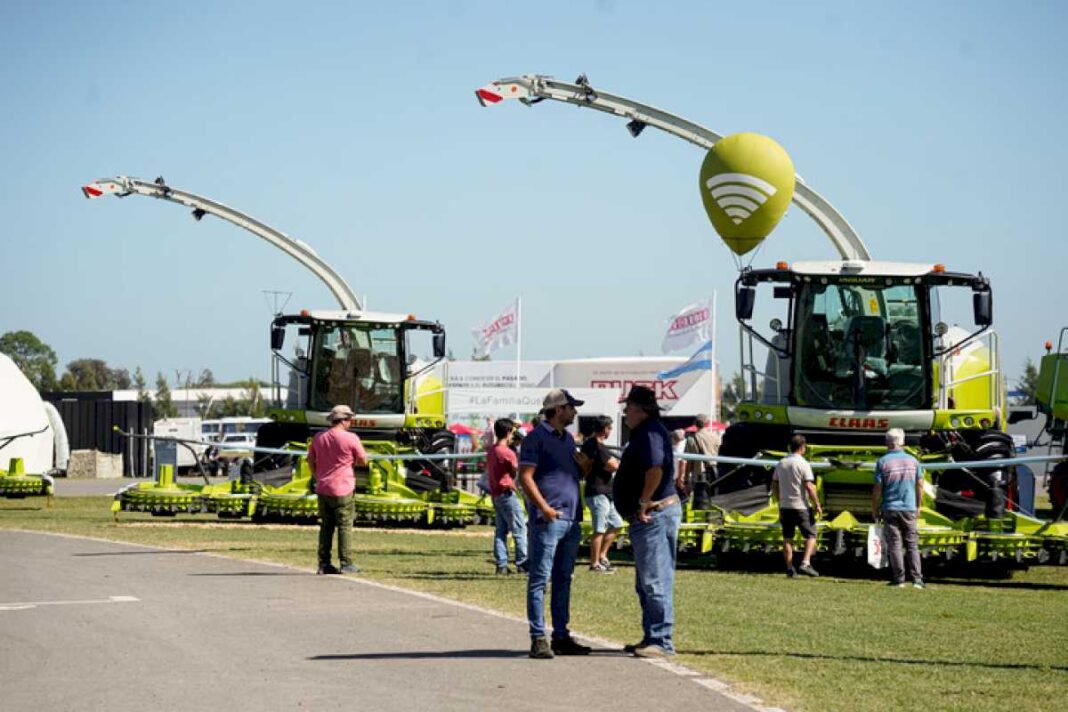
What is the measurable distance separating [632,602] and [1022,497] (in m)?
9.45

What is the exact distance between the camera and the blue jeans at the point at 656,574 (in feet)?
35.0

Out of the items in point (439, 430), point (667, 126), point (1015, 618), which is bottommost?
point (1015, 618)

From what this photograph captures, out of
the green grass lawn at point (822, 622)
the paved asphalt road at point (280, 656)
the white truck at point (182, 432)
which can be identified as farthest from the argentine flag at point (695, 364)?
the paved asphalt road at point (280, 656)

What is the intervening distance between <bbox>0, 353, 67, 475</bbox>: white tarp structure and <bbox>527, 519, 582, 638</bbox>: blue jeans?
3006 cm

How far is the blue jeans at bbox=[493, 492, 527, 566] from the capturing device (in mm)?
17219

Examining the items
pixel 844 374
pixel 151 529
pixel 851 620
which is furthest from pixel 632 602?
pixel 151 529

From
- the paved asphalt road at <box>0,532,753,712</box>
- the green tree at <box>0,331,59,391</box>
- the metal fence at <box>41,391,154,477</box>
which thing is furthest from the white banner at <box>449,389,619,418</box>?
the green tree at <box>0,331,59,391</box>

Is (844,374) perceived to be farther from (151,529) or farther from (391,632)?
(151,529)

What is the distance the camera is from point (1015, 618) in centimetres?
1368

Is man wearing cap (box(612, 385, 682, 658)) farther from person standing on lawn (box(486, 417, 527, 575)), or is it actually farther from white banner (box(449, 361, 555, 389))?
white banner (box(449, 361, 555, 389))

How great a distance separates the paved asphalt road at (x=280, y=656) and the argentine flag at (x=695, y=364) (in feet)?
92.0

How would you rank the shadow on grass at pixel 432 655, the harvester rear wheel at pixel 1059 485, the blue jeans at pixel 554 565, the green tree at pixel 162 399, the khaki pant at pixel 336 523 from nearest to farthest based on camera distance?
the shadow on grass at pixel 432 655 → the blue jeans at pixel 554 565 → the khaki pant at pixel 336 523 → the harvester rear wheel at pixel 1059 485 → the green tree at pixel 162 399

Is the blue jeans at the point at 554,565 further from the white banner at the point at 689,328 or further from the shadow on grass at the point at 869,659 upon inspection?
the white banner at the point at 689,328

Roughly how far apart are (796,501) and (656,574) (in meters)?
6.68
